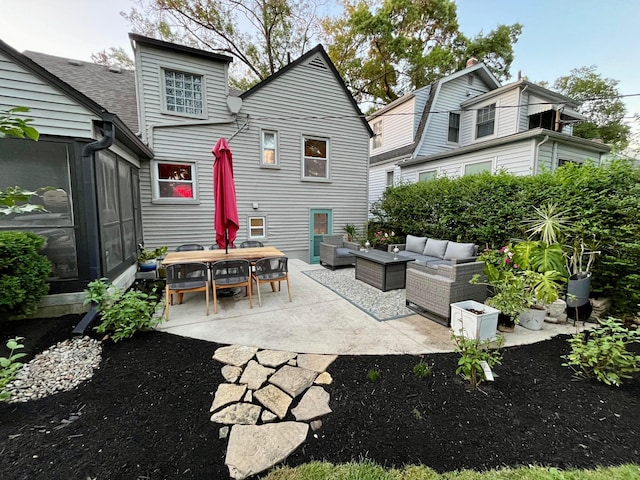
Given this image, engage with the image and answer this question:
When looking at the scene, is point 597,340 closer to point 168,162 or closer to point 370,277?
point 370,277

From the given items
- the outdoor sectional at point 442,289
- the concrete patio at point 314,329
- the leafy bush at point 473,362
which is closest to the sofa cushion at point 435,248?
the outdoor sectional at point 442,289

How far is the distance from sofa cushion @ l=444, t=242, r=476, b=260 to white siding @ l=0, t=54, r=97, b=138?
6.80 metres

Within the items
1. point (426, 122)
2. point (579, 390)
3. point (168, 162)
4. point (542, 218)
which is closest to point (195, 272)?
point (168, 162)

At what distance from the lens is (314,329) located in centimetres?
383

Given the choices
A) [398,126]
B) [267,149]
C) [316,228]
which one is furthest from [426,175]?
[267,149]

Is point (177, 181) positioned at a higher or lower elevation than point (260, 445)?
higher

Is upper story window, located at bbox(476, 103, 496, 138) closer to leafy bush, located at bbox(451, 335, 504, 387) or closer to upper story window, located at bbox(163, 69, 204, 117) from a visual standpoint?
upper story window, located at bbox(163, 69, 204, 117)

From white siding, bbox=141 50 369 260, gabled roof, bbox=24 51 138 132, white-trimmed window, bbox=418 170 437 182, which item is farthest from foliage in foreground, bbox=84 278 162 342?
white-trimmed window, bbox=418 170 437 182

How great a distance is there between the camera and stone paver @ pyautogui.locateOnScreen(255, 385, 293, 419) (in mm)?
2277

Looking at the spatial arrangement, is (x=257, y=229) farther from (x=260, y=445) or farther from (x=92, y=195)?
(x=260, y=445)

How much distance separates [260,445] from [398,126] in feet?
42.8

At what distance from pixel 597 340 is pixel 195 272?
5.18 meters

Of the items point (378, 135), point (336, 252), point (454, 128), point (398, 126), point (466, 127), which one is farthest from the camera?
point (378, 135)

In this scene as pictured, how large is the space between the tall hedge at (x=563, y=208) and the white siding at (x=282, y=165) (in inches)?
99.5
